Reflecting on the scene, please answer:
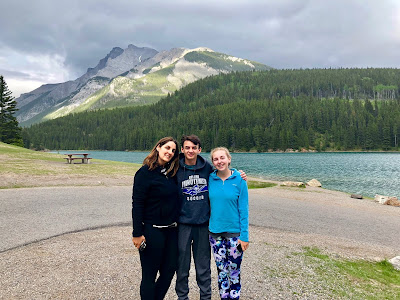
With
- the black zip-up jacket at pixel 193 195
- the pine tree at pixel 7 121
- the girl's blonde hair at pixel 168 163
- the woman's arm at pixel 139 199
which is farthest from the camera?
the pine tree at pixel 7 121

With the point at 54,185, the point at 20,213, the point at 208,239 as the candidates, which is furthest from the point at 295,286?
the point at 54,185

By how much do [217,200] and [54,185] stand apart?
1916cm

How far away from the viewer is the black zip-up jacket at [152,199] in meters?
3.95

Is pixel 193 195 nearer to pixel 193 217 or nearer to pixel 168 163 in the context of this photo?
pixel 193 217

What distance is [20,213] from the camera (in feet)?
38.5

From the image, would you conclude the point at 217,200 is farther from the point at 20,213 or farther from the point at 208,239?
the point at 20,213

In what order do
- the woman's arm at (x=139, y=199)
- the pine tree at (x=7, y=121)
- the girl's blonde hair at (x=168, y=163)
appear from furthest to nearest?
1. the pine tree at (x=7, y=121)
2. the girl's blonde hair at (x=168, y=163)
3. the woman's arm at (x=139, y=199)

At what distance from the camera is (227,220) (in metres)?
4.43

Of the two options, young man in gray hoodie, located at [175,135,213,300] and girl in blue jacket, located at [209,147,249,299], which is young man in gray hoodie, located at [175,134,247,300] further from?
girl in blue jacket, located at [209,147,249,299]

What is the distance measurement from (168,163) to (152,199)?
689 millimetres

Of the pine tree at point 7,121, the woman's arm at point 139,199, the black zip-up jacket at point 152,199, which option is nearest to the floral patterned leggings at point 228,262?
the black zip-up jacket at point 152,199

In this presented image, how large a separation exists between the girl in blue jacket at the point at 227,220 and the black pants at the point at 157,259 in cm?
75

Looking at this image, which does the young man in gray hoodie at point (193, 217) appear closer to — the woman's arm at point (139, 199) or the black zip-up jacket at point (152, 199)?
the black zip-up jacket at point (152, 199)

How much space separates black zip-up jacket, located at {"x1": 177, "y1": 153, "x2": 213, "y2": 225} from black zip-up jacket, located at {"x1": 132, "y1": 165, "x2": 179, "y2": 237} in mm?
245
